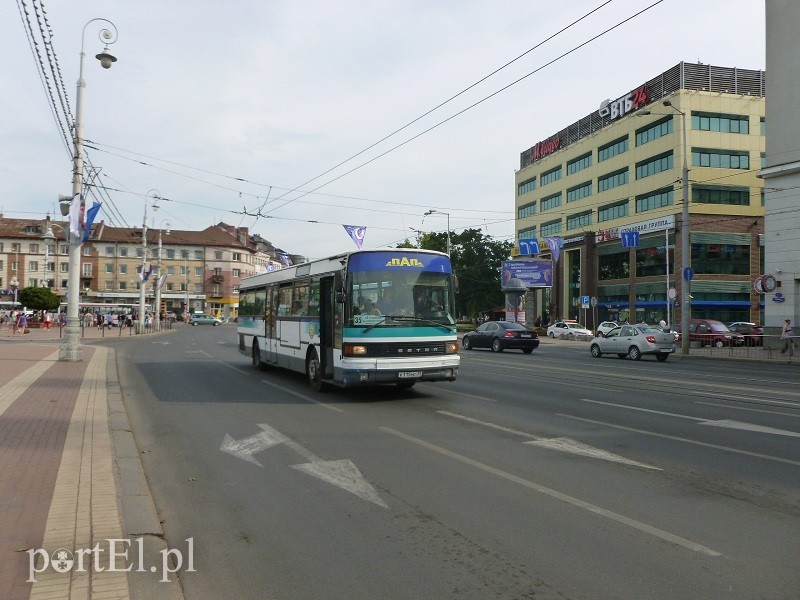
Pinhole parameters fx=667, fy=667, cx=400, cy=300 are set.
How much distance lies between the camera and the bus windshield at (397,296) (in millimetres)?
12469

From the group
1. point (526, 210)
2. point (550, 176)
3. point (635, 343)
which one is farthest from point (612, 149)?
point (635, 343)

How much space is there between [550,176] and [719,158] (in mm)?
22815

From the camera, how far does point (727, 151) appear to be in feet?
171

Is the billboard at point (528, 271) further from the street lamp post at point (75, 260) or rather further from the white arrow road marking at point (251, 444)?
the white arrow road marking at point (251, 444)

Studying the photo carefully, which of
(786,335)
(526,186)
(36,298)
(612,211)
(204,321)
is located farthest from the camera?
(204,321)

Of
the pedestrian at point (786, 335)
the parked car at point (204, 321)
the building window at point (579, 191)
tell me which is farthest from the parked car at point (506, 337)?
the parked car at point (204, 321)

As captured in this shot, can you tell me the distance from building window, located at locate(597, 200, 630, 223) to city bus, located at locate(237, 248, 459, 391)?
4949cm

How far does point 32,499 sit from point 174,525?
A: 1.31 metres

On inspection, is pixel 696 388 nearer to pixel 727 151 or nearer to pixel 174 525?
pixel 174 525

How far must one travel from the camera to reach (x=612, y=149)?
60.8 metres

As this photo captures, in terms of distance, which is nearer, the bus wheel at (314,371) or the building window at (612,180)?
the bus wheel at (314,371)

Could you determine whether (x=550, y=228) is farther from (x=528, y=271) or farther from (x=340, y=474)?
(x=340, y=474)

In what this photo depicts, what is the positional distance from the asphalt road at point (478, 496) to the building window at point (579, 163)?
55361mm

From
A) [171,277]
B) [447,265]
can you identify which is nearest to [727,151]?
[447,265]
